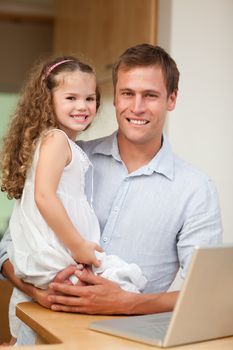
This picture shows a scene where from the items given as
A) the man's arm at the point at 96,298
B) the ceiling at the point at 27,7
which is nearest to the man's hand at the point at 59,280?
the man's arm at the point at 96,298

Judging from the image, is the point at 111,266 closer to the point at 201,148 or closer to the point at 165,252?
the point at 165,252

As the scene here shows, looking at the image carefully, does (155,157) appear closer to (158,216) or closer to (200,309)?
(158,216)

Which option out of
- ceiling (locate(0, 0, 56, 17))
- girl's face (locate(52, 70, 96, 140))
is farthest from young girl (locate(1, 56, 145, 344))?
ceiling (locate(0, 0, 56, 17))

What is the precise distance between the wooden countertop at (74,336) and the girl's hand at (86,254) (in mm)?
153

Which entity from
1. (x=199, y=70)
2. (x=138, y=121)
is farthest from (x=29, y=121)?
(x=199, y=70)

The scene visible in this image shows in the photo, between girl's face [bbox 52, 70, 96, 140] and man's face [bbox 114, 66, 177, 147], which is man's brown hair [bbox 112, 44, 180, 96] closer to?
man's face [bbox 114, 66, 177, 147]

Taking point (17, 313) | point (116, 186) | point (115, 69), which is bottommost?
point (17, 313)

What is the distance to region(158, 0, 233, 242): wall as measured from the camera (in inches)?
131

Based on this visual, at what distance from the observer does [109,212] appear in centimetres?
213

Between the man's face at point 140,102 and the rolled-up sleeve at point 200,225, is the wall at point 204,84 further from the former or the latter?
the rolled-up sleeve at point 200,225

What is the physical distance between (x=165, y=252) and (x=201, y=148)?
136 centimetres

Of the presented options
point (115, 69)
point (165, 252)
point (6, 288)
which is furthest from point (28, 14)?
point (165, 252)

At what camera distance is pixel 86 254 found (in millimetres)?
1855

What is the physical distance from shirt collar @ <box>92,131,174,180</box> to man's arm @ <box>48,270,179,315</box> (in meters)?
0.43
